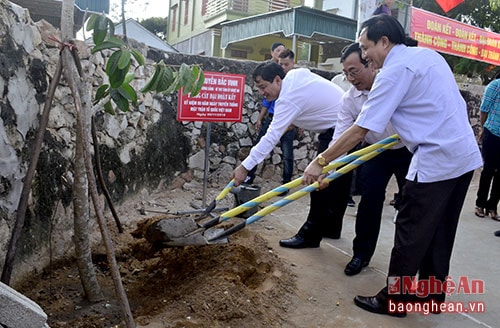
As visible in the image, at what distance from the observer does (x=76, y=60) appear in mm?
2309

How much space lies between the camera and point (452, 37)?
29.1ft

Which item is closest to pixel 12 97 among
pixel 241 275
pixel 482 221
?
pixel 241 275

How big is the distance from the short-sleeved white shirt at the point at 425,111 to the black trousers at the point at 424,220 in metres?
0.08

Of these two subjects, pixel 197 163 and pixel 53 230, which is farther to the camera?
pixel 197 163

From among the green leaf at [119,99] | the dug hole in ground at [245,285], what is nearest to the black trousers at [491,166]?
the dug hole in ground at [245,285]

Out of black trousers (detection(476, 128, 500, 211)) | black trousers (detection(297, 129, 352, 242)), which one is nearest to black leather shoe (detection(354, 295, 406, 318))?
black trousers (detection(297, 129, 352, 242))

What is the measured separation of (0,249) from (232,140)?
3.48 meters

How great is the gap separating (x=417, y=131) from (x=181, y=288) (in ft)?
5.23

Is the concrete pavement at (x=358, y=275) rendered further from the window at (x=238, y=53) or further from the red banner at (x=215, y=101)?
the window at (x=238, y=53)

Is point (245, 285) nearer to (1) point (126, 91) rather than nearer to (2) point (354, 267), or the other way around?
(2) point (354, 267)

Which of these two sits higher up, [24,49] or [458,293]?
[24,49]

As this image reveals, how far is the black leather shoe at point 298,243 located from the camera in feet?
11.5

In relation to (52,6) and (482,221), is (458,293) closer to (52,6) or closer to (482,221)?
(482,221)

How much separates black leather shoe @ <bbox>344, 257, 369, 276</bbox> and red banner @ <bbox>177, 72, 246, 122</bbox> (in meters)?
1.89
